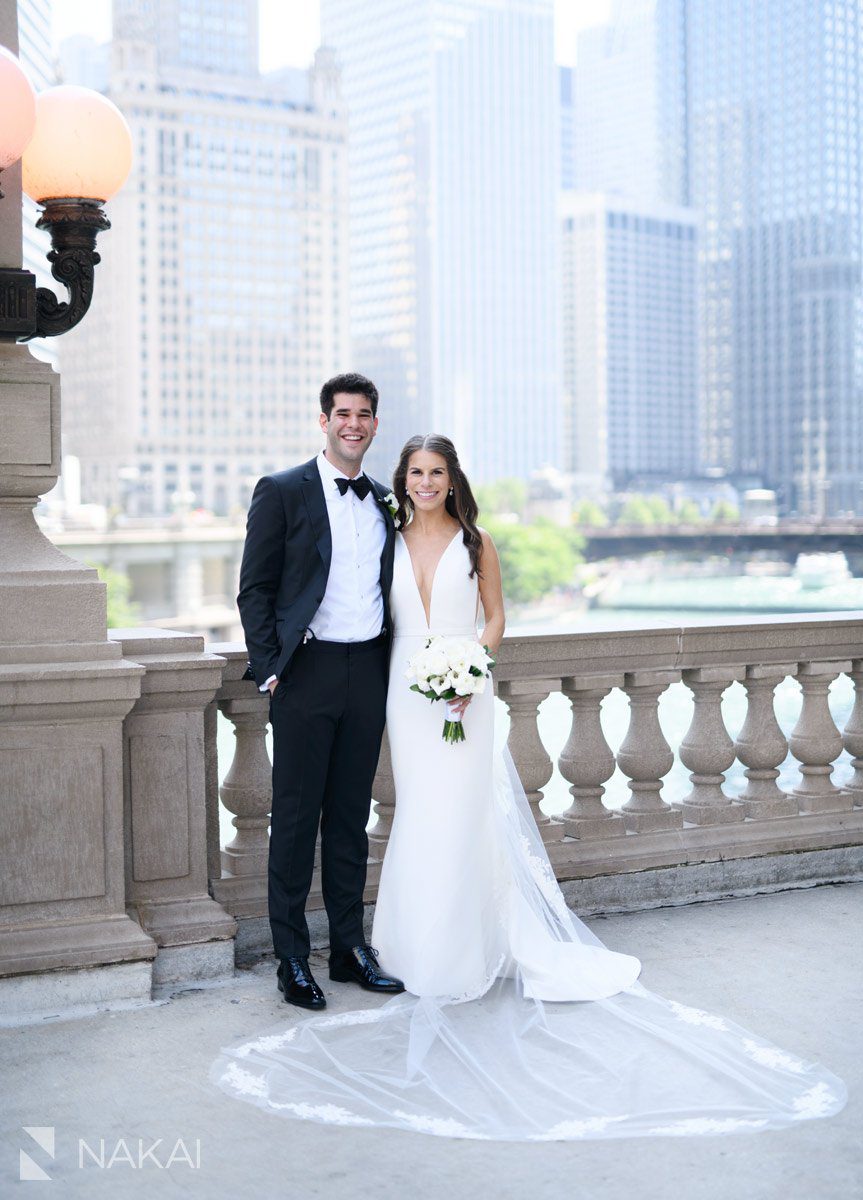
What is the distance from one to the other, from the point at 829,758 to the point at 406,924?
2.16 meters

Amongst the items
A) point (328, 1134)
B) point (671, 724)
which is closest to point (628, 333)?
point (671, 724)

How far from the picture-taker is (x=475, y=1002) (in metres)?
4.10

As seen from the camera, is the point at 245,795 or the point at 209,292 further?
the point at 209,292

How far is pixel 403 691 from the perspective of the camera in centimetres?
435

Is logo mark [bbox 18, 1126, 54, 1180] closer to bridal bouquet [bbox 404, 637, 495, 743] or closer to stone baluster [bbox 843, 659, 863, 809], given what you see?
bridal bouquet [bbox 404, 637, 495, 743]

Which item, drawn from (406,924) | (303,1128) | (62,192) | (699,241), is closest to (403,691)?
(406,924)

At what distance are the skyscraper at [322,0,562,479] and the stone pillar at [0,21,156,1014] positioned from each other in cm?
12985

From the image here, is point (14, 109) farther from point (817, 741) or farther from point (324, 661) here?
point (817, 741)

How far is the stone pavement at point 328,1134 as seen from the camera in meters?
2.96

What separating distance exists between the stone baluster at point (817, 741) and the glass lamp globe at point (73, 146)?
323 cm

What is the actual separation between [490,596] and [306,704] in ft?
2.43

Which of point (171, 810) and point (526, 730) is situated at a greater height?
point (526, 730)

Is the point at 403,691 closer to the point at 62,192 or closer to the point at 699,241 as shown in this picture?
the point at 62,192

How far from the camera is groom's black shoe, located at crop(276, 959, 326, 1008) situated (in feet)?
13.4
